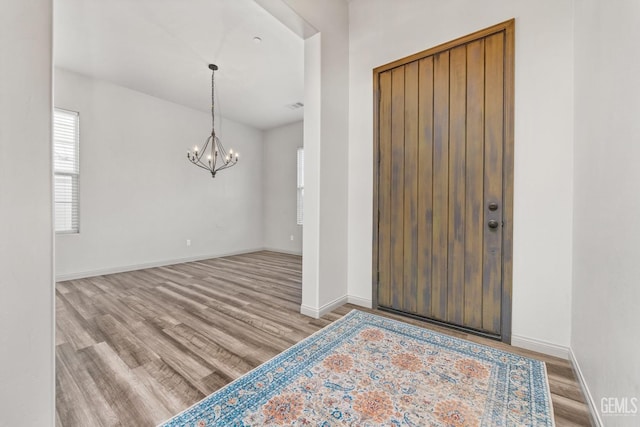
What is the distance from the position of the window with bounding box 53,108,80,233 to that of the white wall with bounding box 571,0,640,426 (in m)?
5.69

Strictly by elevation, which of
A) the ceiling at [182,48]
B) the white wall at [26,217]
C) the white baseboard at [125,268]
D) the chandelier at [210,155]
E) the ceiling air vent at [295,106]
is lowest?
the white baseboard at [125,268]

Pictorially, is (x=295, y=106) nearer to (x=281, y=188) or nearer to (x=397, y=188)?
(x=281, y=188)

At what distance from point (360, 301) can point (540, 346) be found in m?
1.48

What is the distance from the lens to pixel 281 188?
660cm

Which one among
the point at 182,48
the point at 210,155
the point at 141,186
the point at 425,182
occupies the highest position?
the point at 182,48

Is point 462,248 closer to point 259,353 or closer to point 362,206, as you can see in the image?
point 362,206

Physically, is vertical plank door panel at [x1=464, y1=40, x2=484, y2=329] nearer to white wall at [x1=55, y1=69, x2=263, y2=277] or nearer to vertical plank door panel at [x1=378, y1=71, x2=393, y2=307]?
vertical plank door panel at [x1=378, y1=71, x2=393, y2=307]

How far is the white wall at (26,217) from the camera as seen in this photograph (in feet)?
2.97

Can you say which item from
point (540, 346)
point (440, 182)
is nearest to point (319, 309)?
point (440, 182)

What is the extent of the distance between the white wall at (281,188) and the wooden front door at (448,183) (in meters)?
3.75

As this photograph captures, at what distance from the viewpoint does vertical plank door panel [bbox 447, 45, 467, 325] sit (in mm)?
2279

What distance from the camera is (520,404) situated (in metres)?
1.44

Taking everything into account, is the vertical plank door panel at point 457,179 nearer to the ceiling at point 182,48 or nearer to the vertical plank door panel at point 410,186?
the vertical plank door panel at point 410,186

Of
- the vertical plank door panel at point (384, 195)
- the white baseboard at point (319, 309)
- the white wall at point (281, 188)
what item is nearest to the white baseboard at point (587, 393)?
the vertical plank door panel at point (384, 195)
